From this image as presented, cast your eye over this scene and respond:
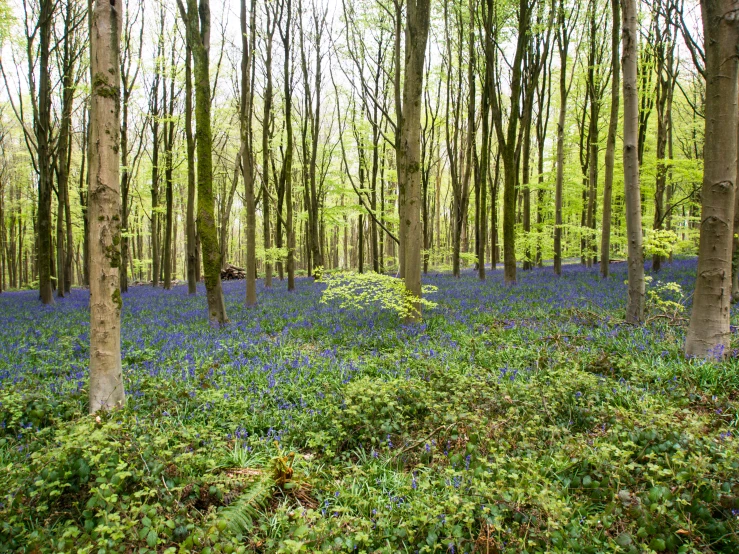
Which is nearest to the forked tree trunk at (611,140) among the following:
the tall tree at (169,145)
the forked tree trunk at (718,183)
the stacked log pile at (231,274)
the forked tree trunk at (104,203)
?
the forked tree trunk at (718,183)

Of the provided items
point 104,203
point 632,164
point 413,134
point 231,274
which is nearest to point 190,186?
point 413,134

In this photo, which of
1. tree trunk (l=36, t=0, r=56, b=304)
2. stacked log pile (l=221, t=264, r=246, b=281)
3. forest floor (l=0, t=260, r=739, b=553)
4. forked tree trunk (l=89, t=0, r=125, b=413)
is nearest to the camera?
forest floor (l=0, t=260, r=739, b=553)

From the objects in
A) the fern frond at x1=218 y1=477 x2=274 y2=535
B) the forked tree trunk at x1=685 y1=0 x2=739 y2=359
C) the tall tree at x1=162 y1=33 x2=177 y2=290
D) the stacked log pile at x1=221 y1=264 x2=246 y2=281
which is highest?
the tall tree at x1=162 y1=33 x2=177 y2=290

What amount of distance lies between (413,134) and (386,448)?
6.15 meters

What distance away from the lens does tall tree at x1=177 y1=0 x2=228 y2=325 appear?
8477 millimetres

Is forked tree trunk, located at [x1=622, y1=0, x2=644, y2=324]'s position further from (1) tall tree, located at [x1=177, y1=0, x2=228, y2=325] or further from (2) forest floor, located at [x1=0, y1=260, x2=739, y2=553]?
(1) tall tree, located at [x1=177, y1=0, x2=228, y2=325]

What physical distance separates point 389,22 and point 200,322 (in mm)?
14426

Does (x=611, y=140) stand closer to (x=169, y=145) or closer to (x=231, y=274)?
(x=169, y=145)

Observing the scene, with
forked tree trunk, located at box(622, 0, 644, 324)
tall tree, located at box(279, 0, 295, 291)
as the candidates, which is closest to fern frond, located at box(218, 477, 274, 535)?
forked tree trunk, located at box(622, 0, 644, 324)

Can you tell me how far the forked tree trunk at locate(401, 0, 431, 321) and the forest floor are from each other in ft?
6.26

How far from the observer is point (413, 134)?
7.66 m

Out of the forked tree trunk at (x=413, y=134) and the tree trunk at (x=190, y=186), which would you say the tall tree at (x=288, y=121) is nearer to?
the tree trunk at (x=190, y=186)

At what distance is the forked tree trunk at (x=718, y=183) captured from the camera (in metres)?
4.49

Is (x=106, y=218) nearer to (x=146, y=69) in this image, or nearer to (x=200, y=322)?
Answer: (x=200, y=322)
